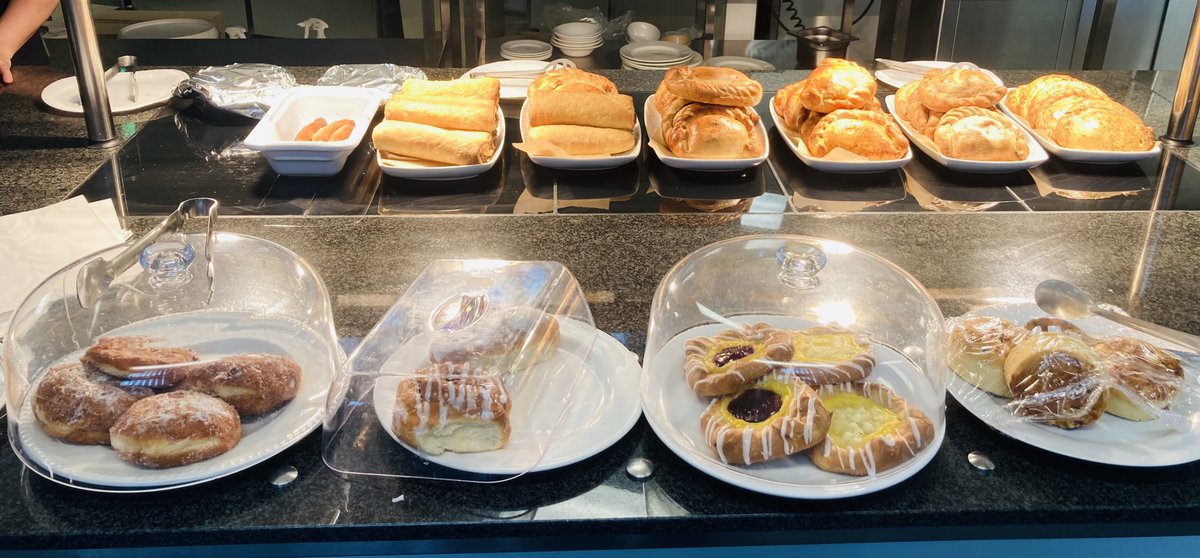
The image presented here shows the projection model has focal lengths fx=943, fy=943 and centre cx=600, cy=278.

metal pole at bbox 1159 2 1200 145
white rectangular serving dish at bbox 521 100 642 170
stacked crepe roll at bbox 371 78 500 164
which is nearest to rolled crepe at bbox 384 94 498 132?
stacked crepe roll at bbox 371 78 500 164

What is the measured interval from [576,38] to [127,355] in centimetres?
210

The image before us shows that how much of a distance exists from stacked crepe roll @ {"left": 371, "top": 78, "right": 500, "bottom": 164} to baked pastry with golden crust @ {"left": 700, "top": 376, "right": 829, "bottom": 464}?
0.73 m

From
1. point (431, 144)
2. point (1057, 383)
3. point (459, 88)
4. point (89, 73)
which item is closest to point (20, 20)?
point (89, 73)

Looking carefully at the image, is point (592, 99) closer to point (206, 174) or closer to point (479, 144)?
point (479, 144)

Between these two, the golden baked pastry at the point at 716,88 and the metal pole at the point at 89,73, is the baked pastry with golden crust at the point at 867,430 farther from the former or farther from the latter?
the metal pole at the point at 89,73

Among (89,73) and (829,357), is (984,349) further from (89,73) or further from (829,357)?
(89,73)

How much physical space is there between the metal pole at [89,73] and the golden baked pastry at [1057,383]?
1.35m

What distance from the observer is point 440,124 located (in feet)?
4.80

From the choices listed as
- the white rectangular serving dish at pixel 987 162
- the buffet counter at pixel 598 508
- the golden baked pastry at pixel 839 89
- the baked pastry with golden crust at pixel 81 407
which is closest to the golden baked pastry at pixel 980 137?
the white rectangular serving dish at pixel 987 162

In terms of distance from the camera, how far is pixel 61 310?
0.89 meters

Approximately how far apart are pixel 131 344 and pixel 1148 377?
0.91m

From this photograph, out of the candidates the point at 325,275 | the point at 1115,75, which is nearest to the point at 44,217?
the point at 325,275

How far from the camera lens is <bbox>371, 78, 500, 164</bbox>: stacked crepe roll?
1403 millimetres

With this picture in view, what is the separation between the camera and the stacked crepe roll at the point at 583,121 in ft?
4.75
